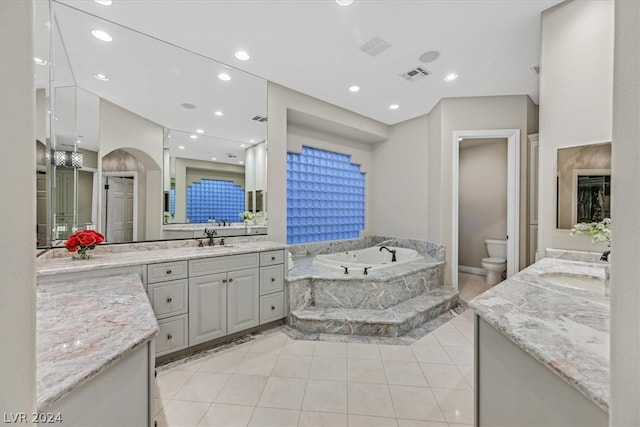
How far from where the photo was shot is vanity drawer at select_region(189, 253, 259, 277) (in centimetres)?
223

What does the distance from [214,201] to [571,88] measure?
351 cm

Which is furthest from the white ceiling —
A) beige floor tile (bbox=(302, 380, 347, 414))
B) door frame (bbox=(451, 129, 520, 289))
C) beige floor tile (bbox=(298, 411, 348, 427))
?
beige floor tile (bbox=(298, 411, 348, 427))

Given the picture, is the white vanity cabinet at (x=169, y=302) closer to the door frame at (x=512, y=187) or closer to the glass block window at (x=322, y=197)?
the glass block window at (x=322, y=197)

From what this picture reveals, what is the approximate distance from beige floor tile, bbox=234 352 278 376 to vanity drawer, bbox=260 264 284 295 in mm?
591

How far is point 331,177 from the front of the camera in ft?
14.4

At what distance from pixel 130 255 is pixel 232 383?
136cm

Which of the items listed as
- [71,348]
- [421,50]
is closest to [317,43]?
[421,50]

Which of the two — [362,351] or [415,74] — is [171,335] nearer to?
[362,351]

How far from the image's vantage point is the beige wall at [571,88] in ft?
5.99

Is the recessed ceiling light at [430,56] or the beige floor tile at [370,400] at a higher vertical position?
the recessed ceiling light at [430,56]

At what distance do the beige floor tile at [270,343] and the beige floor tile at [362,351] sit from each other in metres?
0.63

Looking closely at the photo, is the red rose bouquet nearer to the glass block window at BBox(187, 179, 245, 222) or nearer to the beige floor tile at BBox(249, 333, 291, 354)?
the glass block window at BBox(187, 179, 245, 222)

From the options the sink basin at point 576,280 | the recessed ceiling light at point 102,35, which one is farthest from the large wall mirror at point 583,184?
the recessed ceiling light at point 102,35

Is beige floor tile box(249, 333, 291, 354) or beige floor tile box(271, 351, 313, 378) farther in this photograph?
beige floor tile box(249, 333, 291, 354)
